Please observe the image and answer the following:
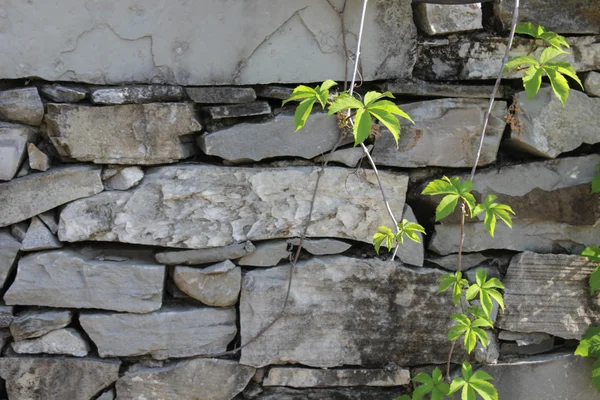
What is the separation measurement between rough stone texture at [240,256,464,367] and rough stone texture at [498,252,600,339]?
0.23 m

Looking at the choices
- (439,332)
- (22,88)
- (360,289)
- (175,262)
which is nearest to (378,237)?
(360,289)

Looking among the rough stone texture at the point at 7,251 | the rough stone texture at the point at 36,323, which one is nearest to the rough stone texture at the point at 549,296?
the rough stone texture at the point at 36,323

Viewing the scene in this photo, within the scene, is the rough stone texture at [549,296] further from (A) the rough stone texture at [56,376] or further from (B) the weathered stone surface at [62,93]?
(B) the weathered stone surface at [62,93]

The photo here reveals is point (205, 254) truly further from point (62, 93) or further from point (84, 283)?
point (62, 93)

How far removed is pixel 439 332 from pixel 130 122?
1.19 metres

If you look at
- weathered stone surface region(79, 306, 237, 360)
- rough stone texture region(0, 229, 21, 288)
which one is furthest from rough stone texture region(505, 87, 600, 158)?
rough stone texture region(0, 229, 21, 288)

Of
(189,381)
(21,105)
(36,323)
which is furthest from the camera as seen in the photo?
(189,381)

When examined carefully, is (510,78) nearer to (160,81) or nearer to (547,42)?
(547,42)

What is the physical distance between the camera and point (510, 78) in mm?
2217

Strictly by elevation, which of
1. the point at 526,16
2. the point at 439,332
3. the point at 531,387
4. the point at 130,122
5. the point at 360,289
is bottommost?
the point at 531,387

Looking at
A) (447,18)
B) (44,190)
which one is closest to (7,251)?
(44,190)

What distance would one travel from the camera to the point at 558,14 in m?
2.18

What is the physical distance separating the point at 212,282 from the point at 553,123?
120 cm

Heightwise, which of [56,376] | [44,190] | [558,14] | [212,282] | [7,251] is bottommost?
[56,376]
